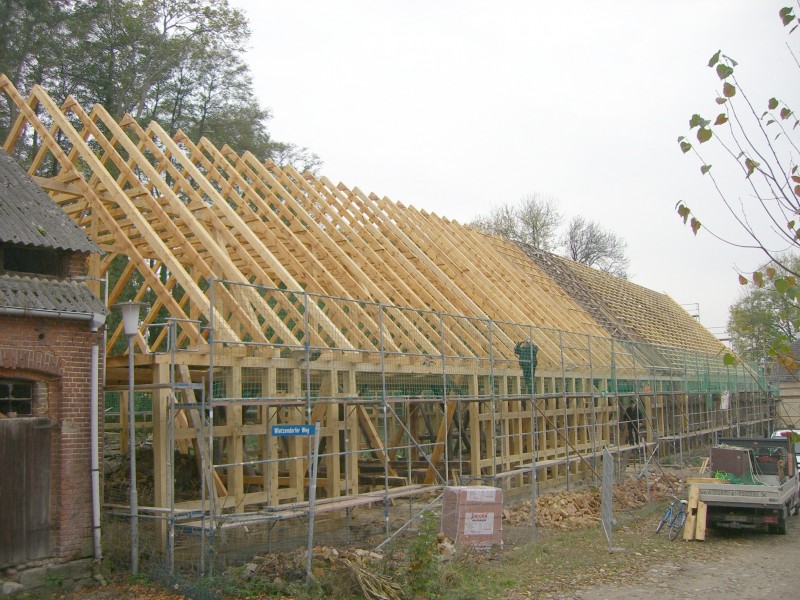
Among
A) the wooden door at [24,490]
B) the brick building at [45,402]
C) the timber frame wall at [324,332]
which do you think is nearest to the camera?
the wooden door at [24,490]

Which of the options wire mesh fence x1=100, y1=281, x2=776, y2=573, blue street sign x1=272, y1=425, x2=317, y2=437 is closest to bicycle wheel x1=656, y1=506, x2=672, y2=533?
wire mesh fence x1=100, y1=281, x2=776, y2=573

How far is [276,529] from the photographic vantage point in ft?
40.5

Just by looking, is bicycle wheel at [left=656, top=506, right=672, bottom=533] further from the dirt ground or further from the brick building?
the brick building

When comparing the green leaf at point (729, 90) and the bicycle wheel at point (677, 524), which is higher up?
the green leaf at point (729, 90)

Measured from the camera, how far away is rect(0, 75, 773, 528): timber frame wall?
37.9ft

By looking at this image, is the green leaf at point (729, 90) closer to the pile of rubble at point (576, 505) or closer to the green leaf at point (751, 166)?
the green leaf at point (751, 166)

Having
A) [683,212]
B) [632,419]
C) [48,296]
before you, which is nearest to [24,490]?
[48,296]

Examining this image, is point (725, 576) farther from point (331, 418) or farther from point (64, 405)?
point (64, 405)

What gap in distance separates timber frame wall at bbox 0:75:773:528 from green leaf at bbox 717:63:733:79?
23.4 ft

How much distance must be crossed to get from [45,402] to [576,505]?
1024cm

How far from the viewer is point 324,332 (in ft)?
45.7

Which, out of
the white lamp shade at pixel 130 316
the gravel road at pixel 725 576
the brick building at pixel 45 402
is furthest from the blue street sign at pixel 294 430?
the gravel road at pixel 725 576

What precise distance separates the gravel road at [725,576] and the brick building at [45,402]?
637 cm

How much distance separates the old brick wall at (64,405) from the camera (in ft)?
33.1
